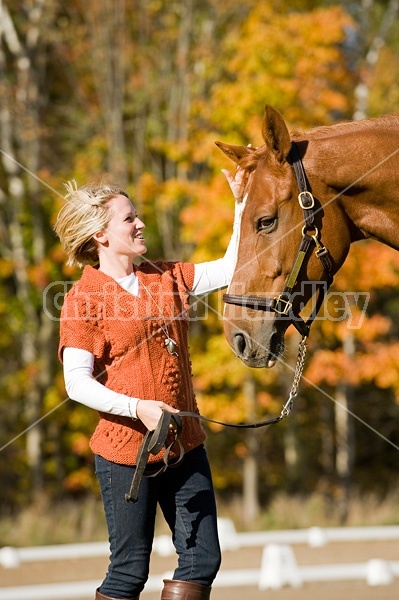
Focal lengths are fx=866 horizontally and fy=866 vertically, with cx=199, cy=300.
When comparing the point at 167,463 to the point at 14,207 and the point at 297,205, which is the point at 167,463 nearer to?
the point at 297,205

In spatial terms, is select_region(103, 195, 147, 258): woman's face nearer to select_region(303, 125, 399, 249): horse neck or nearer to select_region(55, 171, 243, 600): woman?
select_region(55, 171, 243, 600): woman

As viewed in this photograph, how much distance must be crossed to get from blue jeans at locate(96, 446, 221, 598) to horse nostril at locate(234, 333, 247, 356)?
0.48 m

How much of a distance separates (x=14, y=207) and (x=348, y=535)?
31.3 feet

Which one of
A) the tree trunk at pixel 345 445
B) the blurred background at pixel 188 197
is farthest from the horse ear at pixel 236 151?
the tree trunk at pixel 345 445

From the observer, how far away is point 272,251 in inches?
140

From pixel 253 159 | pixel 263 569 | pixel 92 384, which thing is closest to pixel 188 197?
pixel 263 569

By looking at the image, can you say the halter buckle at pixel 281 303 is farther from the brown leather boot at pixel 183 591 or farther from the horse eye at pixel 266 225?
the brown leather boot at pixel 183 591

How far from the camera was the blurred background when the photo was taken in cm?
1288

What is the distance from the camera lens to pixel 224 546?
9.66 meters

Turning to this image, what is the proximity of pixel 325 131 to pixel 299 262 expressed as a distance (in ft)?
2.02

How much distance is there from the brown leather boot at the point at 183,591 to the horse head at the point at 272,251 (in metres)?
0.90

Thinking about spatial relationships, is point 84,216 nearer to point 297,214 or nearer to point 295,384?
point 297,214

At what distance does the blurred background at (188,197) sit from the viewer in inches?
507

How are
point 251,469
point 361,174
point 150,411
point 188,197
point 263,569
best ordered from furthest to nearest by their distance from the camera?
point 251,469
point 188,197
point 263,569
point 361,174
point 150,411
